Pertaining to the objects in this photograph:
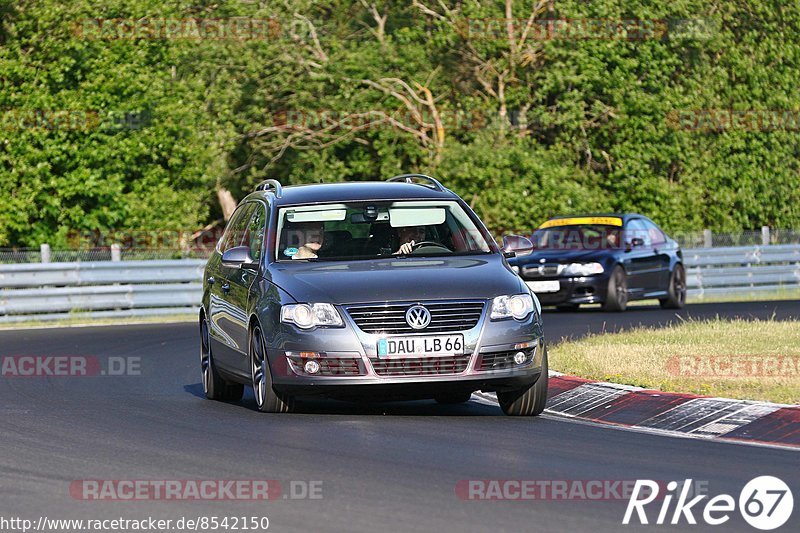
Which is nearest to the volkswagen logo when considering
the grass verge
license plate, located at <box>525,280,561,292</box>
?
the grass verge

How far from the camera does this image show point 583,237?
89.5 feet

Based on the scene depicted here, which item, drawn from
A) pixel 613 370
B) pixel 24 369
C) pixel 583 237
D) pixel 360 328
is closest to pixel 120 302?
pixel 583 237

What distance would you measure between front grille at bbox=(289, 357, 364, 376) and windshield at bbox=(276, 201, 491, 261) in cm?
119

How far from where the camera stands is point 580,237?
27.3 metres

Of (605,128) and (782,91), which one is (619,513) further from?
(782,91)

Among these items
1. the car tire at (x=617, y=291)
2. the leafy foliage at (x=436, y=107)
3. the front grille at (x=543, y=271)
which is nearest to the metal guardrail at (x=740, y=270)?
the leafy foliage at (x=436, y=107)

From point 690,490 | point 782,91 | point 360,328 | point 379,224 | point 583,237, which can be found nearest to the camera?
point 690,490

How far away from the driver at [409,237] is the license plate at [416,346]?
4.89ft

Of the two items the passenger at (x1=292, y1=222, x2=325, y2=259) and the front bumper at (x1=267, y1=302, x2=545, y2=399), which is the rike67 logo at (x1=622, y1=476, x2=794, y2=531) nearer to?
the front bumper at (x1=267, y1=302, x2=545, y2=399)

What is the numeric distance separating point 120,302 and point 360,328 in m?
17.4

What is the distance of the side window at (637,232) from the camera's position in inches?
1071

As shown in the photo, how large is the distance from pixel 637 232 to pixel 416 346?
55.7 feet
